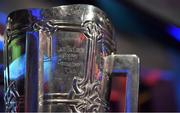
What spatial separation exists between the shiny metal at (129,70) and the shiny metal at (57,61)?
0.02 metres

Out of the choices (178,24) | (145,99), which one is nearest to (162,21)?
(178,24)

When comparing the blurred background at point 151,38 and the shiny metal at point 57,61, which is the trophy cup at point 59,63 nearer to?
the shiny metal at point 57,61

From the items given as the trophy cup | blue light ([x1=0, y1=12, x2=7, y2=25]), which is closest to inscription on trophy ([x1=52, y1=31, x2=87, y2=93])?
the trophy cup

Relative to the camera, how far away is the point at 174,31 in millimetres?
756

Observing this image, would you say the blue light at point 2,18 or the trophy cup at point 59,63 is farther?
the blue light at point 2,18

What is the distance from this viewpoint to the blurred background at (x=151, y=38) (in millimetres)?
748

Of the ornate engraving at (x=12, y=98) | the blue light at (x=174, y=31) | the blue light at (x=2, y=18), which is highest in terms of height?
the blue light at (x=2, y=18)

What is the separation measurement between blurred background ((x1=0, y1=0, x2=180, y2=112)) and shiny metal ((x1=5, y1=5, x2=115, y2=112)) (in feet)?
0.58

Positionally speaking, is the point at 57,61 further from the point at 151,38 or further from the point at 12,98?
the point at 151,38

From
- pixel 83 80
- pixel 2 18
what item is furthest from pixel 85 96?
pixel 2 18

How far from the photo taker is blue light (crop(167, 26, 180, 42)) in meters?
0.75

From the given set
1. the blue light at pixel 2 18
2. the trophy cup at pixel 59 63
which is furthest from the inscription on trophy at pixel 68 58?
the blue light at pixel 2 18

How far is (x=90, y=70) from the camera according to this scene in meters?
0.55

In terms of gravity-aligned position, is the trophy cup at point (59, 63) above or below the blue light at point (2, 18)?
below
